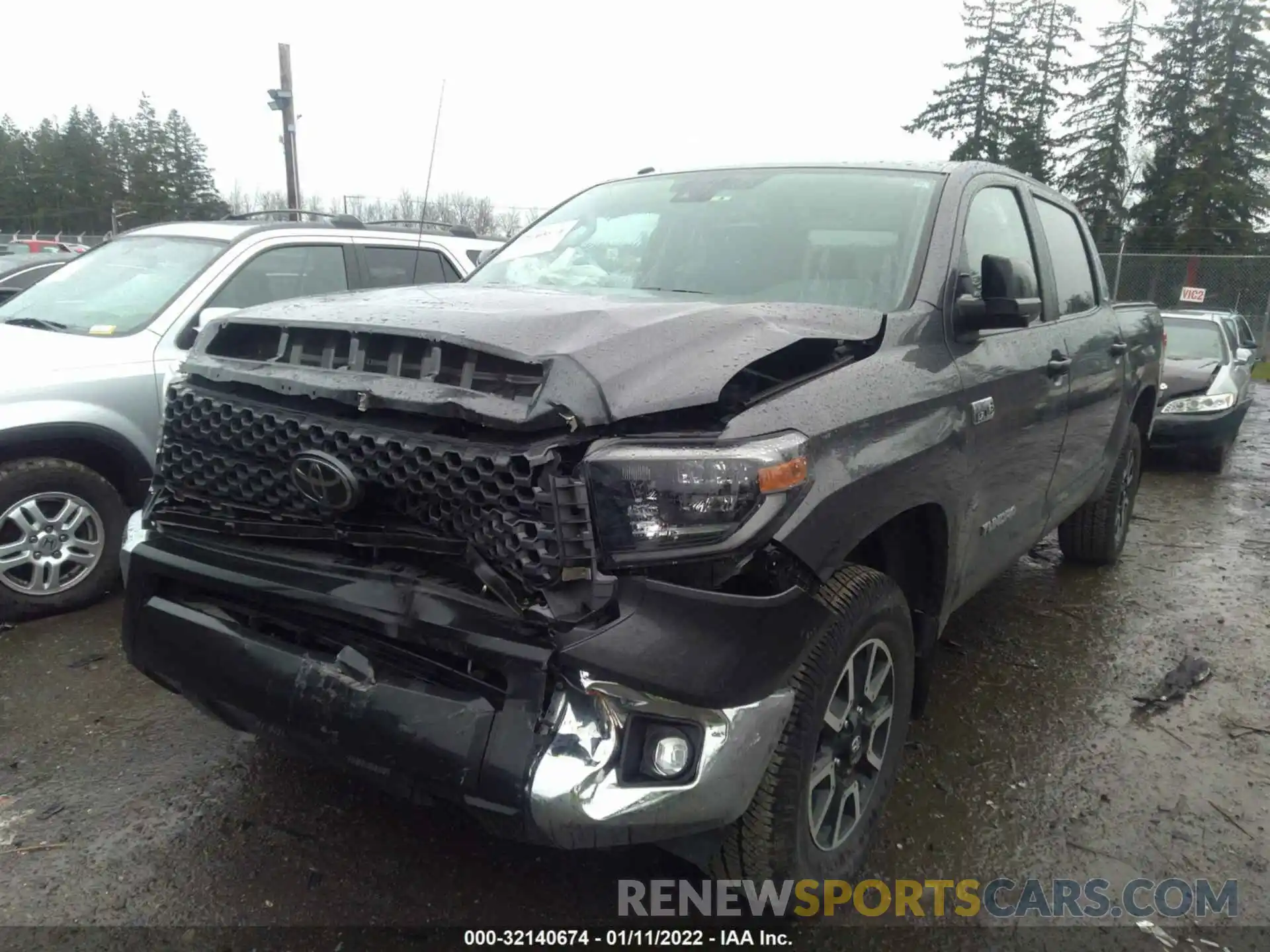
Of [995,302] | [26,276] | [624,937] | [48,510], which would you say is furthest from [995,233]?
[26,276]

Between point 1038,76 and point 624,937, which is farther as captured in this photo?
point 1038,76

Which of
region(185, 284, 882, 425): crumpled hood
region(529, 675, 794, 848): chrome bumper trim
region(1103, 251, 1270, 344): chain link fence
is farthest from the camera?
region(1103, 251, 1270, 344): chain link fence

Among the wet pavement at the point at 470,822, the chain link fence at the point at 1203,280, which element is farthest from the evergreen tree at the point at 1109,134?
the wet pavement at the point at 470,822

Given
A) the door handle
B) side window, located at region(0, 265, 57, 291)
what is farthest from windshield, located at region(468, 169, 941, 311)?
side window, located at region(0, 265, 57, 291)

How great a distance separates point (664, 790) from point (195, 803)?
175 cm

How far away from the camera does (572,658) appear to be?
186 centimetres

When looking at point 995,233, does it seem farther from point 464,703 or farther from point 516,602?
point 464,703

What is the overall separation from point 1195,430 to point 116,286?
8664 mm

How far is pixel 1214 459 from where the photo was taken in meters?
8.79

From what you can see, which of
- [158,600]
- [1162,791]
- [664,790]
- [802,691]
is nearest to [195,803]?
[158,600]

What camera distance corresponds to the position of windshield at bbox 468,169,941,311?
302 centimetres

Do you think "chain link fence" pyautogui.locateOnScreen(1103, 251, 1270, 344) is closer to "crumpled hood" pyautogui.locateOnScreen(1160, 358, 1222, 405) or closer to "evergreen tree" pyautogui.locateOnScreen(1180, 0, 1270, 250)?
"evergreen tree" pyautogui.locateOnScreen(1180, 0, 1270, 250)

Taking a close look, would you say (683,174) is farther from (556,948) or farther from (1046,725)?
(556,948)

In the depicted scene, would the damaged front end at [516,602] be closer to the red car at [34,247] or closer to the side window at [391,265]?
the side window at [391,265]
